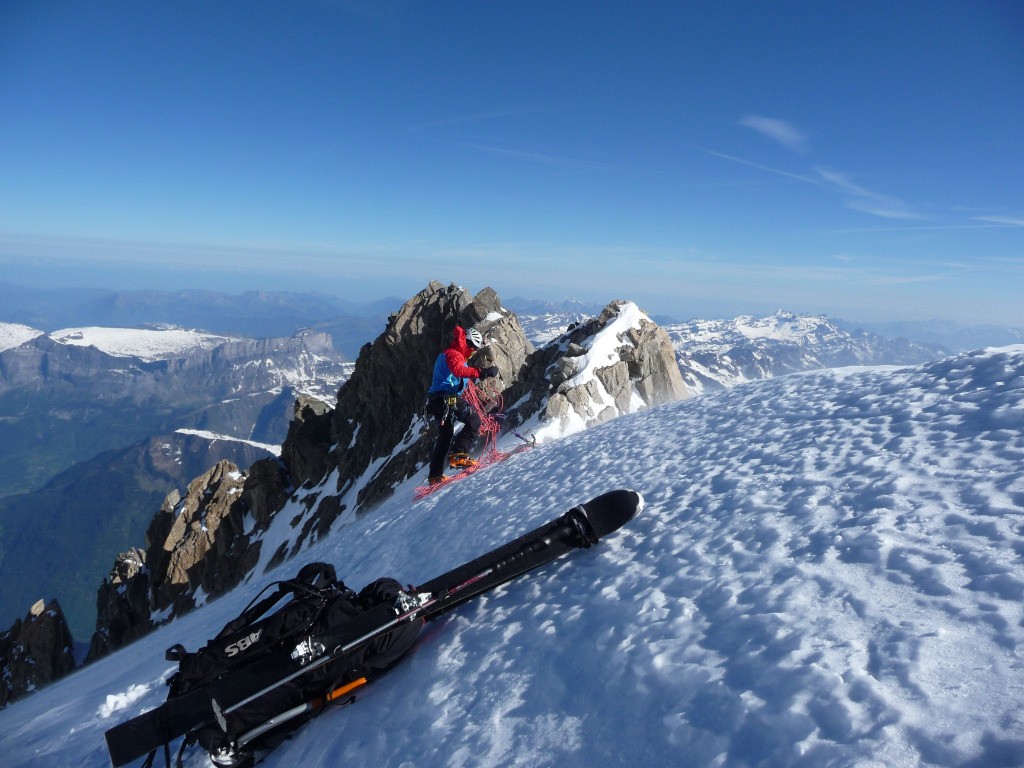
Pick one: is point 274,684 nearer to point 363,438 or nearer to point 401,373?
point 363,438

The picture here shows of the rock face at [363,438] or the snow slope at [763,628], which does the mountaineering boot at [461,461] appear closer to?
the snow slope at [763,628]

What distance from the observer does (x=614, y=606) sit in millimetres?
5445

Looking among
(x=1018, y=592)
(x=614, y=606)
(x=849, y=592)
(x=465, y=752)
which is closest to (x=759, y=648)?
(x=849, y=592)

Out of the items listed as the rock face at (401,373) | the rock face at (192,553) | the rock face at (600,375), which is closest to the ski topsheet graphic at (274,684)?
A: the rock face at (600,375)

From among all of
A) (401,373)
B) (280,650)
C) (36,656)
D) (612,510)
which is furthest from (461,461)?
(36,656)

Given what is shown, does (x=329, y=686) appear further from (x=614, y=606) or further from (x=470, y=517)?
(x=470, y=517)

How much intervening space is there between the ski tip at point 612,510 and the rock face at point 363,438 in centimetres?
1648

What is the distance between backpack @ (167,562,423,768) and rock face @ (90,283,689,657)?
1855 centimetres

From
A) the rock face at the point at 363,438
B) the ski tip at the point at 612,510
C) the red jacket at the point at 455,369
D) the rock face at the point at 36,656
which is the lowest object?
the rock face at the point at 36,656

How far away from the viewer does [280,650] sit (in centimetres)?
539

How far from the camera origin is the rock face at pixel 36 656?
117 feet

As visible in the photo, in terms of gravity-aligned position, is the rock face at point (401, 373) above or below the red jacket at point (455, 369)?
below

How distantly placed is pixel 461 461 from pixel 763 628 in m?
11.8

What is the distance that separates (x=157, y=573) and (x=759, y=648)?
52.9 metres
